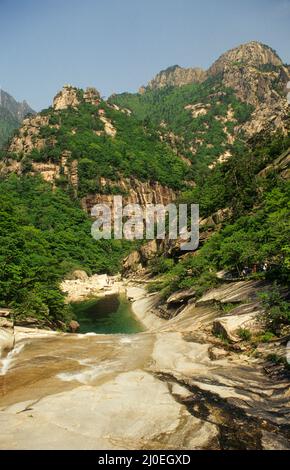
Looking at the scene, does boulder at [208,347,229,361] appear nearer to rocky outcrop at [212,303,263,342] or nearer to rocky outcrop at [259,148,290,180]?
rocky outcrop at [212,303,263,342]

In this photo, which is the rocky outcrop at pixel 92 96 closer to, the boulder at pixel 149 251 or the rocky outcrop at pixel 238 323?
the boulder at pixel 149 251

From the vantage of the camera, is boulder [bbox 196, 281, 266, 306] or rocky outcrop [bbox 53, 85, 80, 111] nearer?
boulder [bbox 196, 281, 266, 306]

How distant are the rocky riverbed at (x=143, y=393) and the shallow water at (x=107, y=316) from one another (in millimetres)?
17292

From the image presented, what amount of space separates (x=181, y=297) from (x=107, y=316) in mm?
14605

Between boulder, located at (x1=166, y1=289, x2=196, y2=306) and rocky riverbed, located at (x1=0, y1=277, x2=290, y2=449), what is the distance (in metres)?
11.6

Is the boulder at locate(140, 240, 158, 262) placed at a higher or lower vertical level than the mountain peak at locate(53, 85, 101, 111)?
lower

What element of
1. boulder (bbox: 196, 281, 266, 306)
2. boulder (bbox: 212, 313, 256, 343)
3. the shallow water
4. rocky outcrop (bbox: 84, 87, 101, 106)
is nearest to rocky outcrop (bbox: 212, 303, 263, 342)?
boulder (bbox: 212, 313, 256, 343)

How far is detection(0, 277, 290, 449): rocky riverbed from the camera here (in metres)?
11.1

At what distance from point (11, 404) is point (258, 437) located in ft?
26.3

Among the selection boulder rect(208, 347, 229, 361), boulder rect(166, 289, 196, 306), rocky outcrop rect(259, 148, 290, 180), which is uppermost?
rocky outcrop rect(259, 148, 290, 180)

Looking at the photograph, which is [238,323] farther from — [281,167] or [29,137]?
[29,137]

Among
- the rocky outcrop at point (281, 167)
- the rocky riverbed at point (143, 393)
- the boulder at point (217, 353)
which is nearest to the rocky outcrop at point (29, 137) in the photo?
the rocky outcrop at point (281, 167)

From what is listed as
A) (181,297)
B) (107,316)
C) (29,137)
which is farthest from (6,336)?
(29,137)
